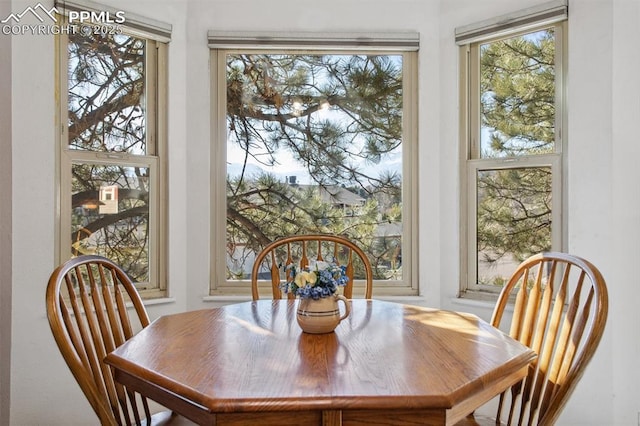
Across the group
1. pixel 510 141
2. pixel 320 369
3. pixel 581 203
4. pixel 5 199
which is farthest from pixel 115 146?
pixel 581 203

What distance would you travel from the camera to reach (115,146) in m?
2.28

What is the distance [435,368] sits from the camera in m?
1.02

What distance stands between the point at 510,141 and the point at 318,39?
3.81 feet

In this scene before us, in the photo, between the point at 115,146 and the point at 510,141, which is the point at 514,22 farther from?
the point at 115,146

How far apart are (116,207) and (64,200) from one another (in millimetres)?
244

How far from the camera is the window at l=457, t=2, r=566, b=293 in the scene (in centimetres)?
215

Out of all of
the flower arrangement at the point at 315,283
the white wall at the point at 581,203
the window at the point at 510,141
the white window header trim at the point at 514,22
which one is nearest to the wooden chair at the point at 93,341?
the flower arrangement at the point at 315,283

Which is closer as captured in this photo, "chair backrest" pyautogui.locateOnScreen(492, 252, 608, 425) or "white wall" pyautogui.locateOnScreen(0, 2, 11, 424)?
"chair backrest" pyautogui.locateOnScreen(492, 252, 608, 425)

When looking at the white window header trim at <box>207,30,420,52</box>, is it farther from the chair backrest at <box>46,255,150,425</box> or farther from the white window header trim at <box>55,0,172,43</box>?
the chair backrest at <box>46,255,150,425</box>

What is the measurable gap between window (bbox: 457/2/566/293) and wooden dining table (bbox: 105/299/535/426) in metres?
0.98

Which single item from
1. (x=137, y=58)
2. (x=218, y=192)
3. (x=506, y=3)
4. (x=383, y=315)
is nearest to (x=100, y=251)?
(x=218, y=192)

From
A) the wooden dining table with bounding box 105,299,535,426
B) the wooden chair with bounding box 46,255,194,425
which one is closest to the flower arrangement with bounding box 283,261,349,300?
the wooden dining table with bounding box 105,299,535,426

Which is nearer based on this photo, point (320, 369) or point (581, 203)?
point (320, 369)

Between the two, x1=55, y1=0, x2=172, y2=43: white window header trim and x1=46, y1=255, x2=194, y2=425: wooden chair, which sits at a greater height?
x1=55, y1=0, x2=172, y2=43: white window header trim
